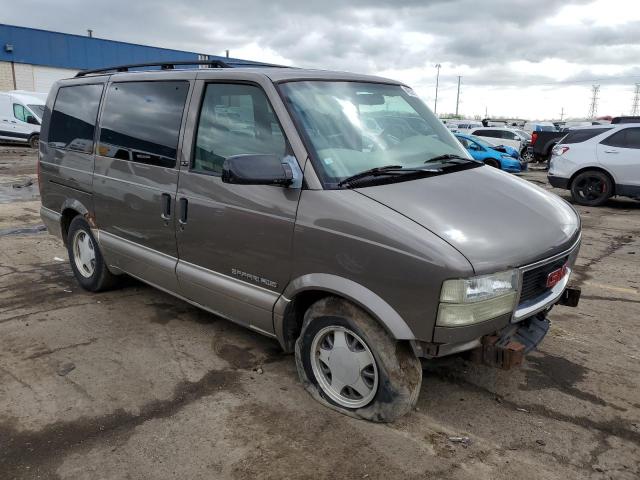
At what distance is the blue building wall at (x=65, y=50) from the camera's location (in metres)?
33.2

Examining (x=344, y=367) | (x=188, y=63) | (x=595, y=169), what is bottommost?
(x=344, y=367)

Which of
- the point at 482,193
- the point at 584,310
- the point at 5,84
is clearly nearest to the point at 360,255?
the point at 482,193

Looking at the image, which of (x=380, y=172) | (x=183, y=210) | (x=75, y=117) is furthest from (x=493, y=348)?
(x=75, y=117)

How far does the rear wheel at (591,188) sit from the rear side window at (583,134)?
781 millimetres

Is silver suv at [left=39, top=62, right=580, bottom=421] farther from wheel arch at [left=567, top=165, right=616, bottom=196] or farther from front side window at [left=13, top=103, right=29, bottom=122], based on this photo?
front side window at [left=13, top=103, right=29, bottom=122]

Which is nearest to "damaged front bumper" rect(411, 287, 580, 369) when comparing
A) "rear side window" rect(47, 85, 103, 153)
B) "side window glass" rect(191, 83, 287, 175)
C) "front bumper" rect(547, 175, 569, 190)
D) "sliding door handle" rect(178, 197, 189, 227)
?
"side window glass" rect(191, 83, 287, 175)

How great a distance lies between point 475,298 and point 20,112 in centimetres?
2364

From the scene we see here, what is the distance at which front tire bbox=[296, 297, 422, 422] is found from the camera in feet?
9.00

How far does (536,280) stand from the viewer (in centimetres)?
286

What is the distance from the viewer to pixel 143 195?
391 centimetres

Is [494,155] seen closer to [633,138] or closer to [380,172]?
[633,138]

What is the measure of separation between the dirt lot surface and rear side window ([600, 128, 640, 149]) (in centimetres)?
720

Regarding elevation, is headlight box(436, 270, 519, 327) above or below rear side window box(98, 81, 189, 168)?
below

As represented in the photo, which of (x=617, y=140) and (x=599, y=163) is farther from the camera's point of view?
(x=599, y=163)
